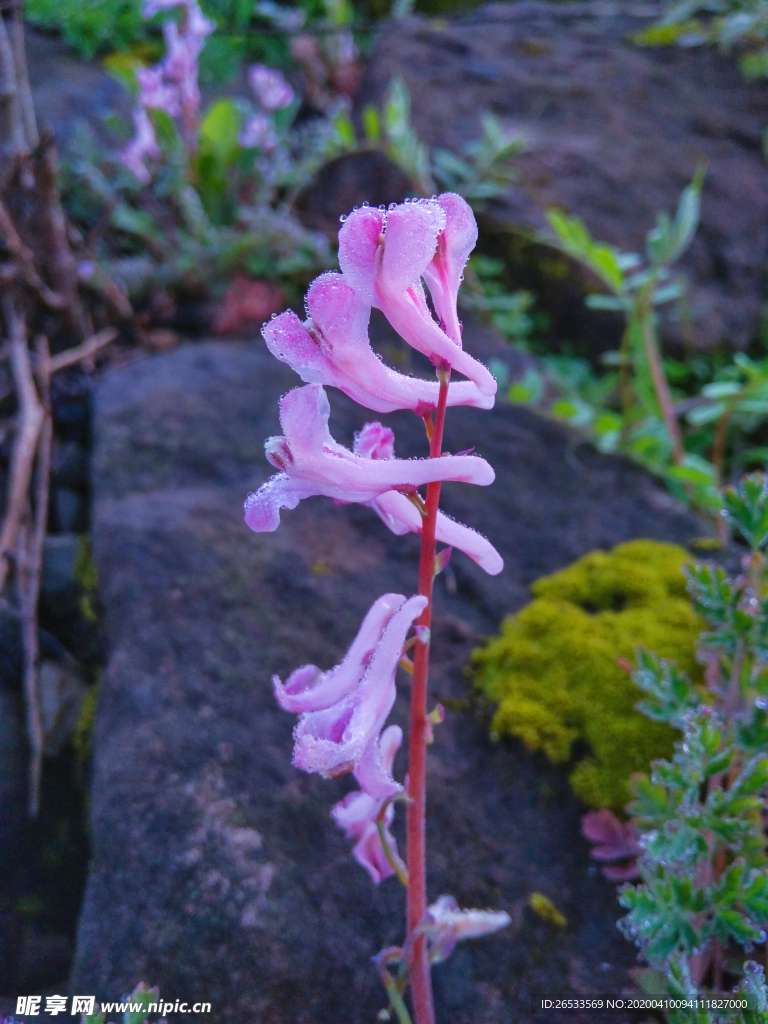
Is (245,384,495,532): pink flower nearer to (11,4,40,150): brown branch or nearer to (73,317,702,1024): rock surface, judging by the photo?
(73,317,702,1024): rock surface

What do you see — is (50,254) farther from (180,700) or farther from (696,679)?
(696,679)

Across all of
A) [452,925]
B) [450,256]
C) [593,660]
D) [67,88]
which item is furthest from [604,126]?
[452,925]

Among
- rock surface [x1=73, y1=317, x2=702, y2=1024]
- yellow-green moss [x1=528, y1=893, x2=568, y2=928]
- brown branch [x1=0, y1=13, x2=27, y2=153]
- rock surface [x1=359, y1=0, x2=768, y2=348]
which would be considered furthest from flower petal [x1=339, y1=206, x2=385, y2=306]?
rock surface [x1=359, y1=0, x2=768, y2=348]

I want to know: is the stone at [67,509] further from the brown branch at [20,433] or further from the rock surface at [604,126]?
the rock surface at [604,126]

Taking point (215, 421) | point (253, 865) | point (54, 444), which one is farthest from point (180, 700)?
point (54, 444)

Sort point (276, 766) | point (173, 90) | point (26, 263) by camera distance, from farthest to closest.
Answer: point (173, 90) < point (26, 263) < point (276, 766)

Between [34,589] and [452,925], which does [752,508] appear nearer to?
[452,925]
